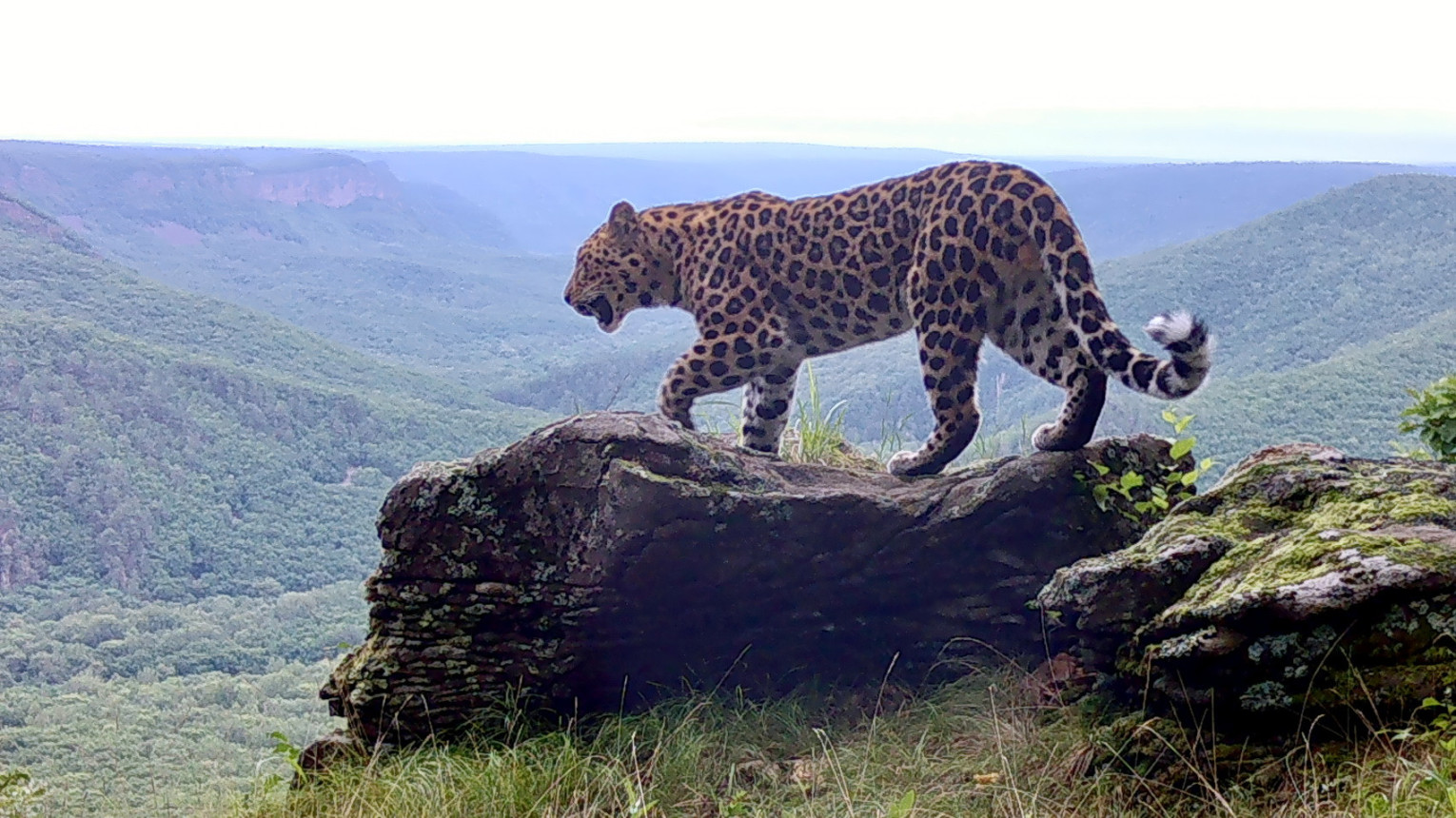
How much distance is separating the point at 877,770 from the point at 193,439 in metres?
23.3

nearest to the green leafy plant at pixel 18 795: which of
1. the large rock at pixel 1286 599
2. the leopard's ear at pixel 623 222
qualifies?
the leopard's ear at pixel 623 222

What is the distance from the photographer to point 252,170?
50.3 metres

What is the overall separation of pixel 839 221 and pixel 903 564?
2149 mm

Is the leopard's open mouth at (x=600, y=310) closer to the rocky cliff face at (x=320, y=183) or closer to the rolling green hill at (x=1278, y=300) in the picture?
the rolling green hill at (x=1278, y=300)

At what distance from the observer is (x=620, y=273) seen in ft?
24.8

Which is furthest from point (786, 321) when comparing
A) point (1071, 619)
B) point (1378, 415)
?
point (1378, 415)

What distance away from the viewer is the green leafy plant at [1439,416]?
5523 millimetres

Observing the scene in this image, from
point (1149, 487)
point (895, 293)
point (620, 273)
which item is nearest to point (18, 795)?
point (620, 273)

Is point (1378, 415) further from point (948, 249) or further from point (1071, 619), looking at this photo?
point (1071, 619)

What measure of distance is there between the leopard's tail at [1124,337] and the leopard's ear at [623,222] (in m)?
2.69

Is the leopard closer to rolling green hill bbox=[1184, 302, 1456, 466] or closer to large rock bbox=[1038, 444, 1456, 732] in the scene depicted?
large rock bbox=[1038, 444, 1456, 732]

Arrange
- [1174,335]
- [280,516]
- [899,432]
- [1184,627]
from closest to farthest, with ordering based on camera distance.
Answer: [1184,627]
[1174,335]
[899,432]
[280,516]

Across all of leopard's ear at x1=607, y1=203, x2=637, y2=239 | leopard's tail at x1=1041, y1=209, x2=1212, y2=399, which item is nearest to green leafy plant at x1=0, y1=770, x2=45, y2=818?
leopard's ear at x1=607, y1=203, x2=637, y2=239

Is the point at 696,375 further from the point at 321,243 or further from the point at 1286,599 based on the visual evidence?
the point at 321,243
